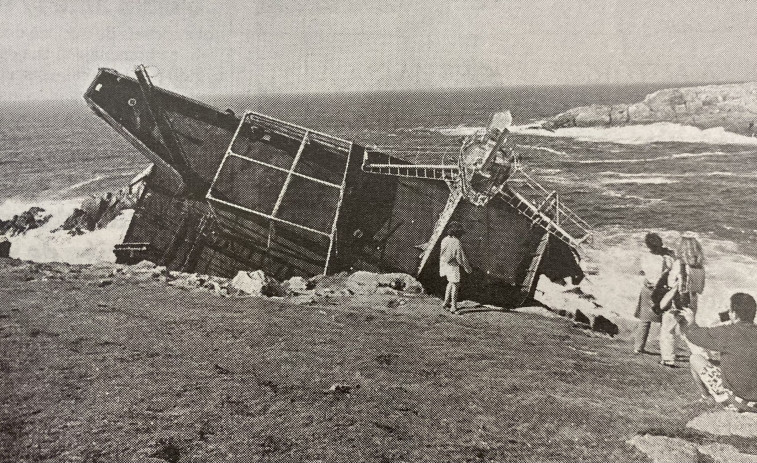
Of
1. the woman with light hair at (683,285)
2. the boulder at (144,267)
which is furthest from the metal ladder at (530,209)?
the boulder at (144,267)

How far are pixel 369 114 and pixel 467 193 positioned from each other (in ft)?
87.4

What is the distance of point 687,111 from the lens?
13.5m

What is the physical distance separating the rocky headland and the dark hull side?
525 centimetres

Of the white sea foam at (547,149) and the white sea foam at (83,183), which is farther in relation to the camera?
the white sea foam at (83,183)

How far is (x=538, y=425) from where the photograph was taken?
5.01m

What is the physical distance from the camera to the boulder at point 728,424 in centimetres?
493

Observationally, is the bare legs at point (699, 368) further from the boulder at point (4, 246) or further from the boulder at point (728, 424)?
the boulder at point (4, 246)

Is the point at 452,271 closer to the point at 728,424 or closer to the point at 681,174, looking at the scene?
the point at 728,424

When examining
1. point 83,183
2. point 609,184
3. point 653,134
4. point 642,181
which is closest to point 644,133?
→ point 653,134

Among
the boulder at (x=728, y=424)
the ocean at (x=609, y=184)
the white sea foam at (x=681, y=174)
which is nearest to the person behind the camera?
the boulder at (x=728, y=424)

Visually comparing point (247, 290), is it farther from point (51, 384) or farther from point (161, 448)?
point (161, 448)

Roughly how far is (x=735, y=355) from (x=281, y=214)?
8751mm

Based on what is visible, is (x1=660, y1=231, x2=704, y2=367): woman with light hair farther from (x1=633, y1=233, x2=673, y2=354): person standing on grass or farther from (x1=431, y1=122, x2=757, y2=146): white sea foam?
(x1=431, y1=122, x2=757, y2=146): white sea foam

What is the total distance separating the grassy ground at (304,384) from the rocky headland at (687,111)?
25.1ft
